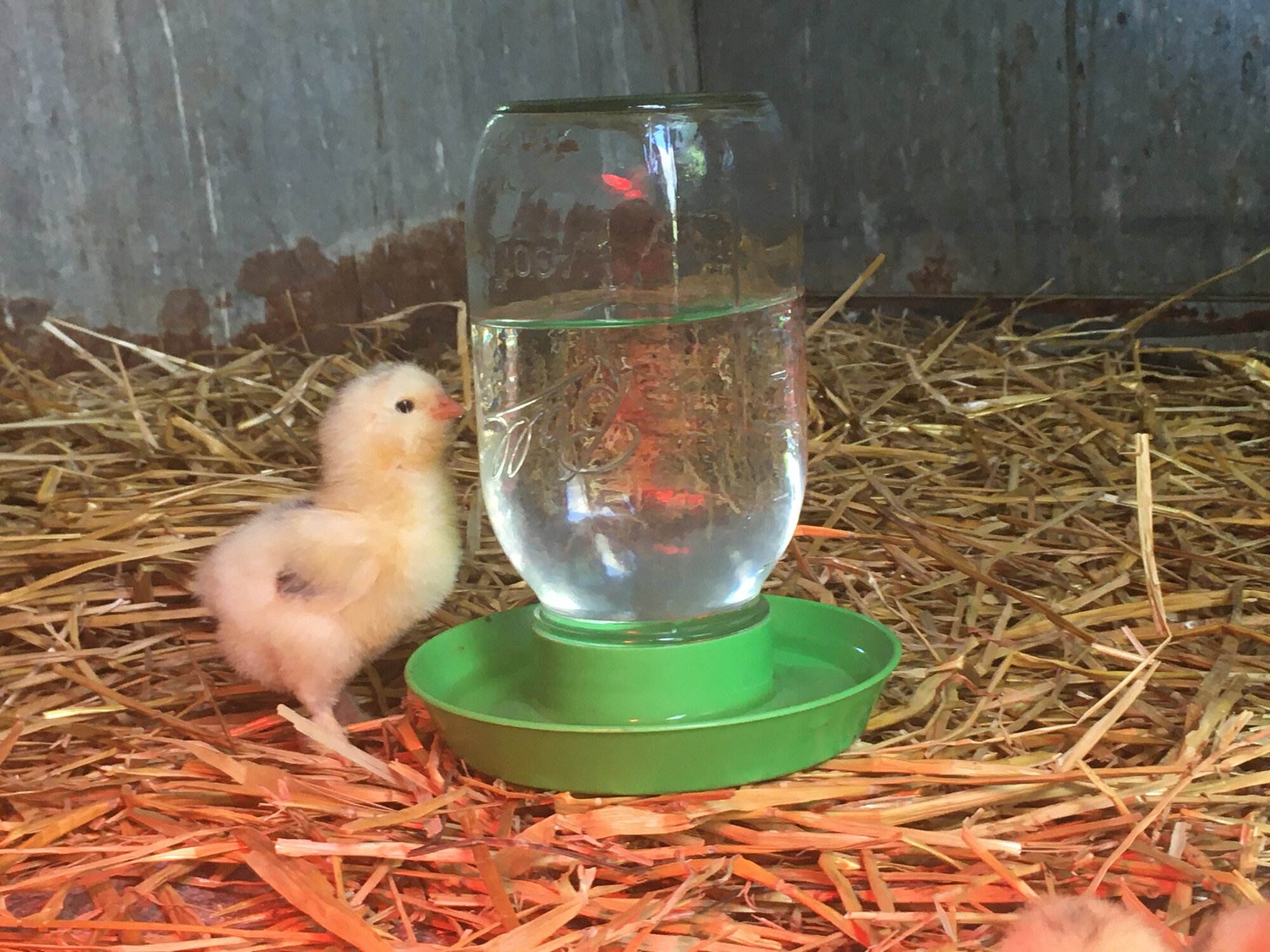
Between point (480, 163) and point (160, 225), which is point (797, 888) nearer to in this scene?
point (480, 163)

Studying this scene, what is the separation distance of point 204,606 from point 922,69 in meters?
2.56

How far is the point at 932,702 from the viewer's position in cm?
175

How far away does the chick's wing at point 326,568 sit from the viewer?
1.74 m

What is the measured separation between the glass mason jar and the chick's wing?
0.68 feet

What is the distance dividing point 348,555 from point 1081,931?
3.45ft

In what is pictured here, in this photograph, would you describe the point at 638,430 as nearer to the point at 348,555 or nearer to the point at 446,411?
the point at 446,411

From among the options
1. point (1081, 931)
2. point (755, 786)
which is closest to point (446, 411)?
point (755, 786)

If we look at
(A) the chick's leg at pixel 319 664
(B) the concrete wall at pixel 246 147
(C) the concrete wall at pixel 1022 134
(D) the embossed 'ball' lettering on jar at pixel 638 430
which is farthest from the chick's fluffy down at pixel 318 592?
(C) the concrete wall at pixel 1022 134

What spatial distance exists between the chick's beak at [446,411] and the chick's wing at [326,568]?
0.21 meters

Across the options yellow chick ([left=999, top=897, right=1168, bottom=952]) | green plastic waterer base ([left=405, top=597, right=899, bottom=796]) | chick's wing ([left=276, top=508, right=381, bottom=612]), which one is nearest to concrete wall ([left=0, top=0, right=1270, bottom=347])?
chick's wing ([left=276, top=508, right=381, bottom=612])

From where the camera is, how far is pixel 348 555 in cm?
175

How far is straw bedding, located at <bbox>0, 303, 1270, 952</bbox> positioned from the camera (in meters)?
1.31

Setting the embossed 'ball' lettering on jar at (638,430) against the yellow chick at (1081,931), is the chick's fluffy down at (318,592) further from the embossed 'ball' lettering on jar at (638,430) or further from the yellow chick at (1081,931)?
the yellow chick at (1081,931)

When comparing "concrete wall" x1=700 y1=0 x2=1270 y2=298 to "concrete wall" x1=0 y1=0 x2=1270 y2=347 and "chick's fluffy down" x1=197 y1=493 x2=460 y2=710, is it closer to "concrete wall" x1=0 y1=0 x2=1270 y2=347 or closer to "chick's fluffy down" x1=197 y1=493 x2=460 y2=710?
"concrete wall" x1=0 y1=0 x2=1270 y2=347
